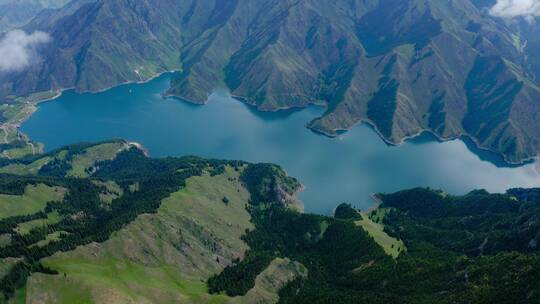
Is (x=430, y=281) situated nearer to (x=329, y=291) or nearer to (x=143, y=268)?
(x=329, y=291)

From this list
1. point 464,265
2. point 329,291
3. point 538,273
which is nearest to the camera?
point 538,273

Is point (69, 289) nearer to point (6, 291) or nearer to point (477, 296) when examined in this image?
point (6, 291)

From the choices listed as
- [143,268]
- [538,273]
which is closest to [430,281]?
[538,273]

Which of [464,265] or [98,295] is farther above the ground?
[98,295]

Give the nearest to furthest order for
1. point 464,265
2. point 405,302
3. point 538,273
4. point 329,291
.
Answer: point 538,273
point 405,302
point 464,265
point 329,291

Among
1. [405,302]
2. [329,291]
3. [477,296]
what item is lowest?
[329,291]

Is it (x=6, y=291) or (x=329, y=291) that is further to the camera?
(x=329, y=291)

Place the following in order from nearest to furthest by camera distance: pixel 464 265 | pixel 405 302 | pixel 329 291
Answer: pixel 405 302
pixel 464 265
pixel 329 291

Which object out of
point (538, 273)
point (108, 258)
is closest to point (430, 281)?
point (538, 273)

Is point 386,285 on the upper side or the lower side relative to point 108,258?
lower
